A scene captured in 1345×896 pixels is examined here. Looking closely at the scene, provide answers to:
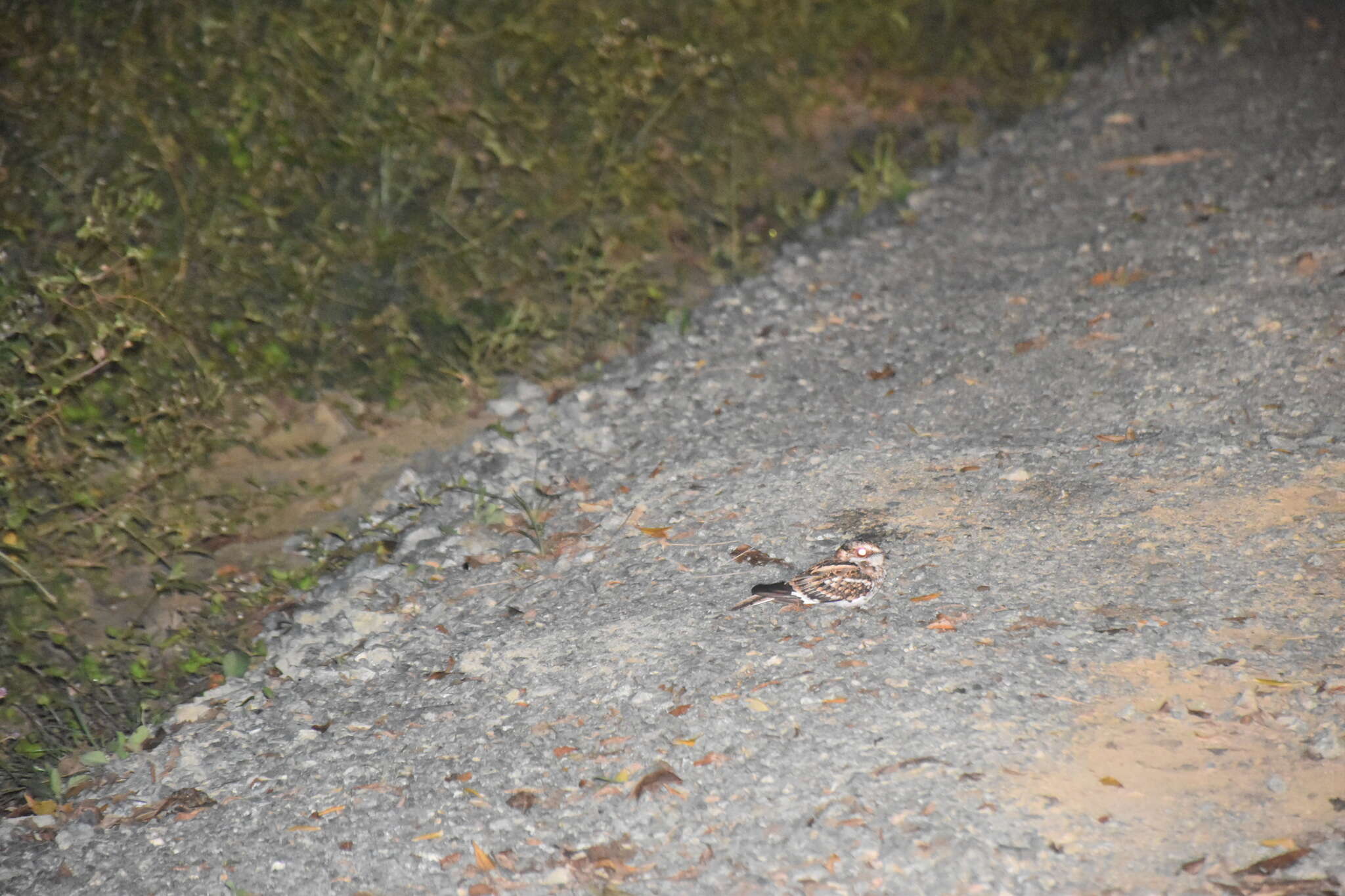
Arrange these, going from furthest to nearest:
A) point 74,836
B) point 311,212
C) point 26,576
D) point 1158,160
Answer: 1. point 1158,160
2. point 311,212
3. point 26,576
4. point 74,836

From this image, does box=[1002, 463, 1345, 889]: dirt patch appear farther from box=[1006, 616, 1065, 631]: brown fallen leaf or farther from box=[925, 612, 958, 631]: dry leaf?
box=[925, 612, 958, 631]: dry leaf

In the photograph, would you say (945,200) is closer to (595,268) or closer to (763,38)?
(763,38)

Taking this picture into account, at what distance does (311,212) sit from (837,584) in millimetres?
2921

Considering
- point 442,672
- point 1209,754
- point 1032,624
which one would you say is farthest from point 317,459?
point 1209,754

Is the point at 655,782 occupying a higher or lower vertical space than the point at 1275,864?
higher

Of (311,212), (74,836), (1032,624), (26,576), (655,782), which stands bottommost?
(1032,624)

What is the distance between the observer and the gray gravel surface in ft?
8.28

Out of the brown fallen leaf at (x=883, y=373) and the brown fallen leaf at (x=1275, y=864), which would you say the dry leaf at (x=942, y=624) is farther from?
the brown fallen leaf at (x=883, y=373)

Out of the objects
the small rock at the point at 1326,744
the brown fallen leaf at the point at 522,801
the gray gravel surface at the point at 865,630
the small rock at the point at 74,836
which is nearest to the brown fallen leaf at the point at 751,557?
the gray gravel surface at the point at 865,630

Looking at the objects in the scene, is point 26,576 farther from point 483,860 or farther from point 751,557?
point 751,557

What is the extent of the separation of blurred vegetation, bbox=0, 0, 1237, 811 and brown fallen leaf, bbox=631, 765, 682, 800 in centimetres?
142

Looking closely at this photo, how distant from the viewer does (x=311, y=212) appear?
15.8 ft

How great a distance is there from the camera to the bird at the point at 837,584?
3.23 m

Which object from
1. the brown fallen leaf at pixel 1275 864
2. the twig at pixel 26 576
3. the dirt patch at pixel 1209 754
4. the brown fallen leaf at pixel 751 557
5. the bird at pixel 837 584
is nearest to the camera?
the brown fallen leaf at pixel 1275 864
